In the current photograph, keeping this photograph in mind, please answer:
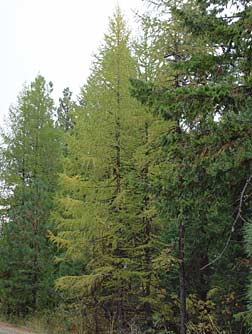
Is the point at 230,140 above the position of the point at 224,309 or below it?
above

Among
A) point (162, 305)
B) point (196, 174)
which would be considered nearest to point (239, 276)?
point (162, 305)

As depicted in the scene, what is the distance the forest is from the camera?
25.0 feet

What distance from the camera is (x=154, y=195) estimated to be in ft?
27.8

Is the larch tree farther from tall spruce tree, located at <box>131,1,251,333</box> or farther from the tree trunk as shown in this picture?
tall spruce tree, located at <box>131,1,251,333</box>

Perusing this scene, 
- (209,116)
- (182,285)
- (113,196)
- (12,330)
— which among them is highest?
(209,116)

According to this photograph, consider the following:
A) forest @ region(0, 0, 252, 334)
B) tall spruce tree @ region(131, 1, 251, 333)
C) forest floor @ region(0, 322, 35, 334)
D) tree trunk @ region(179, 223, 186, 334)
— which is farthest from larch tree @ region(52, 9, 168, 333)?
tall spruce tree @ region(131, 1, 251, 333)

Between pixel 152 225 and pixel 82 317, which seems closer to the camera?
pixel 152 225

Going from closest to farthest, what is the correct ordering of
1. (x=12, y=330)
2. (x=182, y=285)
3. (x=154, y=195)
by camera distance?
(x=154, y=195) → (x=182, y=285) → (x=12, y=330)

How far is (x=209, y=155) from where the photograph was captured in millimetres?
7344

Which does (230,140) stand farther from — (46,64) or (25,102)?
(46,64)

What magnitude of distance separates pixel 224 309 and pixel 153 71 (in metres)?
6.21

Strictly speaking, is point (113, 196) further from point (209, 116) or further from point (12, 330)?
point (209, 116)

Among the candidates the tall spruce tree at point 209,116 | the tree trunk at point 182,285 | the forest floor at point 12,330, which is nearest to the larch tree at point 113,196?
the tree trunk at point 182,285

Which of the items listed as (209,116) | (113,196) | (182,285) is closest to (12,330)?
(113,196)
